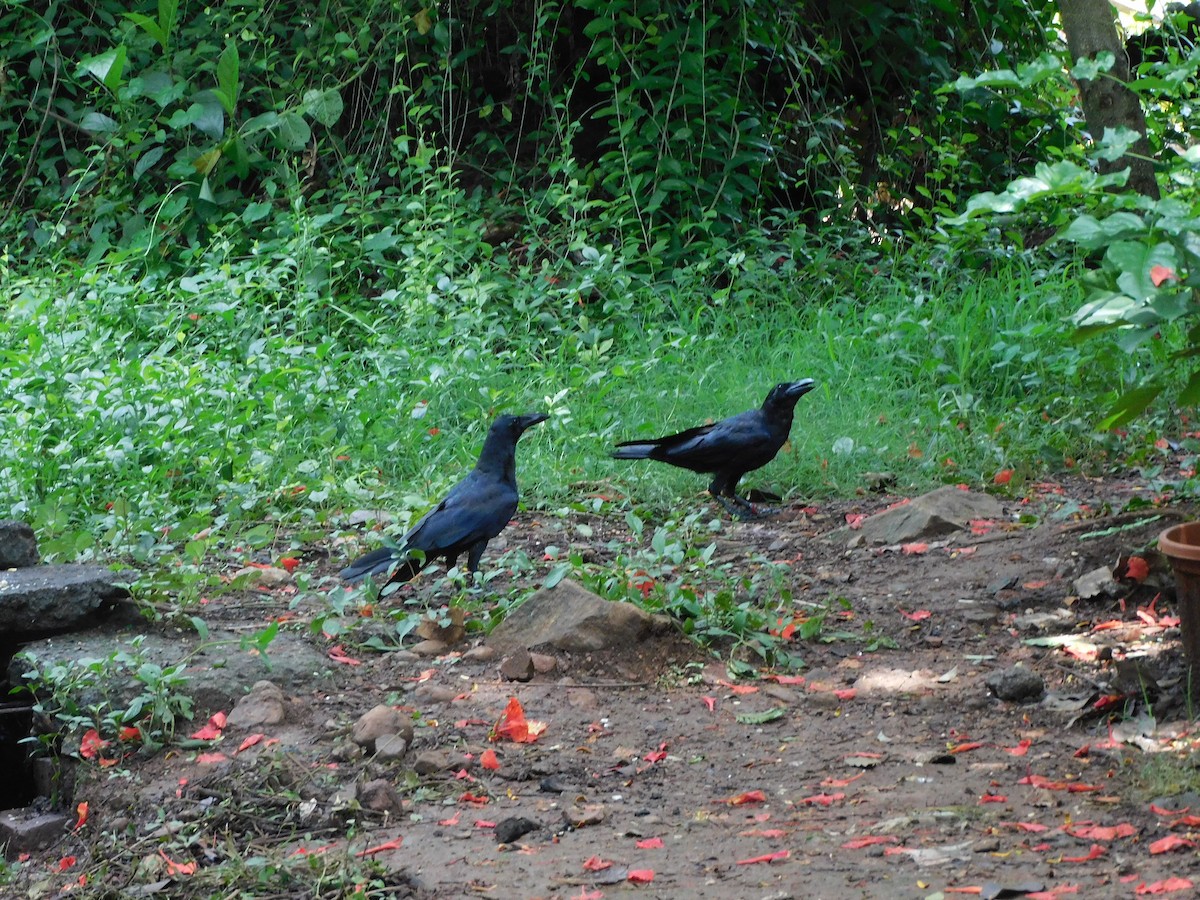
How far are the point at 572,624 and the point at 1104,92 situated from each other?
4.86 m

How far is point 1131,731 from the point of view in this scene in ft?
10.8

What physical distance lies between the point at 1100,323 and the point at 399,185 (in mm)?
7333

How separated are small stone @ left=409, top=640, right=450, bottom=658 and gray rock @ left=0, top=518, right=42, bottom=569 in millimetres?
1349

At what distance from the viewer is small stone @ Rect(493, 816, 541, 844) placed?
9.73ft

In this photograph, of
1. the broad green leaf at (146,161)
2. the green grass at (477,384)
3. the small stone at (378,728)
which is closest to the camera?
the small stone at (378,728)

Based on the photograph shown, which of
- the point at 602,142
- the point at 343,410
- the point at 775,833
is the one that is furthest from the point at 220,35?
the point at 775,833

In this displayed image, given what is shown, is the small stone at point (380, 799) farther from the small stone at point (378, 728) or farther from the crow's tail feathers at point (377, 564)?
the crow's tail feathers at point (377, 564)

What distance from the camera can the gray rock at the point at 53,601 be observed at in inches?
159

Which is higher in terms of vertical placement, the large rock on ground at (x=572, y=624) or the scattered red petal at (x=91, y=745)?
the large rock on ground at (x=572, y=624)

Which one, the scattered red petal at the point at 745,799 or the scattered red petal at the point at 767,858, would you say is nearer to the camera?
the scattered red petal at the point at 767,858

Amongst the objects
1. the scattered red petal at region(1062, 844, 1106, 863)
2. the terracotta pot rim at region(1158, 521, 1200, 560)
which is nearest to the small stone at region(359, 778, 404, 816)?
the scattered red petal at region(1062, 844, 1106, 863)

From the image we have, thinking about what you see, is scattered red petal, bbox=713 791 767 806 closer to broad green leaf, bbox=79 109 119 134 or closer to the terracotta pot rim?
the terracotta pot rim

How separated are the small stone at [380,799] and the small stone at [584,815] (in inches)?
15.7

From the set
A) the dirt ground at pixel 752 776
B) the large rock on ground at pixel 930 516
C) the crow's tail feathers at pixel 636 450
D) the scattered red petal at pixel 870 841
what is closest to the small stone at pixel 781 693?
the dirt ground at pixel 752 776
